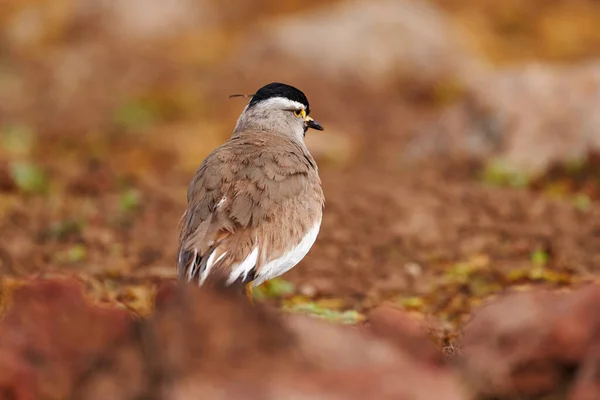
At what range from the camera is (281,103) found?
7051 millimetres

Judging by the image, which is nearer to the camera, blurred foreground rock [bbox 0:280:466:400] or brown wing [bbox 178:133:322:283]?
blurred foreground rock [bbox 0:280:466:400]

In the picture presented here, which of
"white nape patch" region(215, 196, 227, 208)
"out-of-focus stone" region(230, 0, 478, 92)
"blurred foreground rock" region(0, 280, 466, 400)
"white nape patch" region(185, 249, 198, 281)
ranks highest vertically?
"out-of-focus stone" region(230, 0, 478, 92)

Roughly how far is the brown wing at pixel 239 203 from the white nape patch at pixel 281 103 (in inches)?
23.7

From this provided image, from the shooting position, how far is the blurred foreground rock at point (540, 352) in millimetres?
3619

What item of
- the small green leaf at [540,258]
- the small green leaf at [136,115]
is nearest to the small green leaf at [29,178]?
the small green leaf at [136,115]

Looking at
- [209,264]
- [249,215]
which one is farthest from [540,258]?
[209,264]

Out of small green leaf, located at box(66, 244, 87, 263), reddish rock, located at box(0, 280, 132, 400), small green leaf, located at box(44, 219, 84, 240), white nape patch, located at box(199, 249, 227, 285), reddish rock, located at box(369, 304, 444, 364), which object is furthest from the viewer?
small green leaf, located at box(44, 219, 84, 240)

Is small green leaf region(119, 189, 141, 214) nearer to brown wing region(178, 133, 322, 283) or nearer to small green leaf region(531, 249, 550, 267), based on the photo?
brown wing region(178, 133, 322, 283)

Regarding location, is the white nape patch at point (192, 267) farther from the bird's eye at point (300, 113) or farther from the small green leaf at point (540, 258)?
the small green leaf at point (540, 258)

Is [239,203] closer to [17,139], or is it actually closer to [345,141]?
[345,141]

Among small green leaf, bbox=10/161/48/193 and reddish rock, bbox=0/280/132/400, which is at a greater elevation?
small green leaf, bbox=10/161/48/193

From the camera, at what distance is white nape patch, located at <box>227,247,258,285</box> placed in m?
5.50

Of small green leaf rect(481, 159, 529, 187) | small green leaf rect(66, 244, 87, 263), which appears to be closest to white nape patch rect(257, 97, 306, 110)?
small green leaf rect(66, 244, 87, 263)

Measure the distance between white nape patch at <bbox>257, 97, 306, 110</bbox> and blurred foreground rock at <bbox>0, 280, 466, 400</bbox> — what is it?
3443mm
